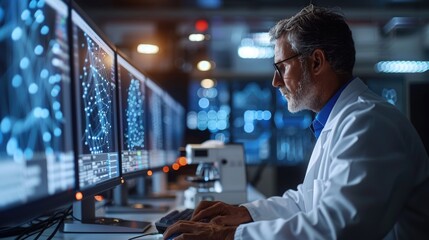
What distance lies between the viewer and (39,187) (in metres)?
0.79

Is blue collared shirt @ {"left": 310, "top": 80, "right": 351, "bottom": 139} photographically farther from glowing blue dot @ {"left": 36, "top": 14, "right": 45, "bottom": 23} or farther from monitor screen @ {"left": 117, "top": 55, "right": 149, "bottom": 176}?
glowing blue dot @ {"left": 36, "top": 14, "right": 45, "bottom": 23}

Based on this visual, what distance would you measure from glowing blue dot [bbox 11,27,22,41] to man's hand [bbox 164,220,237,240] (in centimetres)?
59

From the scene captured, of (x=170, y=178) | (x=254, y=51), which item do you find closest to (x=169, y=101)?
(x=170, y=178)

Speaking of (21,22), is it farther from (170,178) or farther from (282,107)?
(282,107)

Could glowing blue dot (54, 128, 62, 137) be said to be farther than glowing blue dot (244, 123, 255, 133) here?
No

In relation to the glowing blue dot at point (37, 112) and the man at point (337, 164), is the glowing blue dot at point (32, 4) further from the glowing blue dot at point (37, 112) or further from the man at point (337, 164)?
the man at point (337, 164)

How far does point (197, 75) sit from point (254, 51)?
3.34 feet

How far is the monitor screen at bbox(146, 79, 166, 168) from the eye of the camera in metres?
2.09

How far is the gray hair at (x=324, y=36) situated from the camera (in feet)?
4.64

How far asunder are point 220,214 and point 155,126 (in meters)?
0.95

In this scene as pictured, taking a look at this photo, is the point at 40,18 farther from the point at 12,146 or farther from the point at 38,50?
the point at 12,146

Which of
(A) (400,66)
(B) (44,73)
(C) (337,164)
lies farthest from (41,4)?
(A) (400,66)

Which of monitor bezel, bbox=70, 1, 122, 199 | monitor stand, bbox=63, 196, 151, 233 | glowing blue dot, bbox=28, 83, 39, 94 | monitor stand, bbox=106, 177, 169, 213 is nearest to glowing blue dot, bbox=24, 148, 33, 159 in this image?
glowing blue dot, bbox=28, 83, 39, 94

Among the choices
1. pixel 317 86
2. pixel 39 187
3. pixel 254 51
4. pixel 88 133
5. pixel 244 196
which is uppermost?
pixel 254 51
